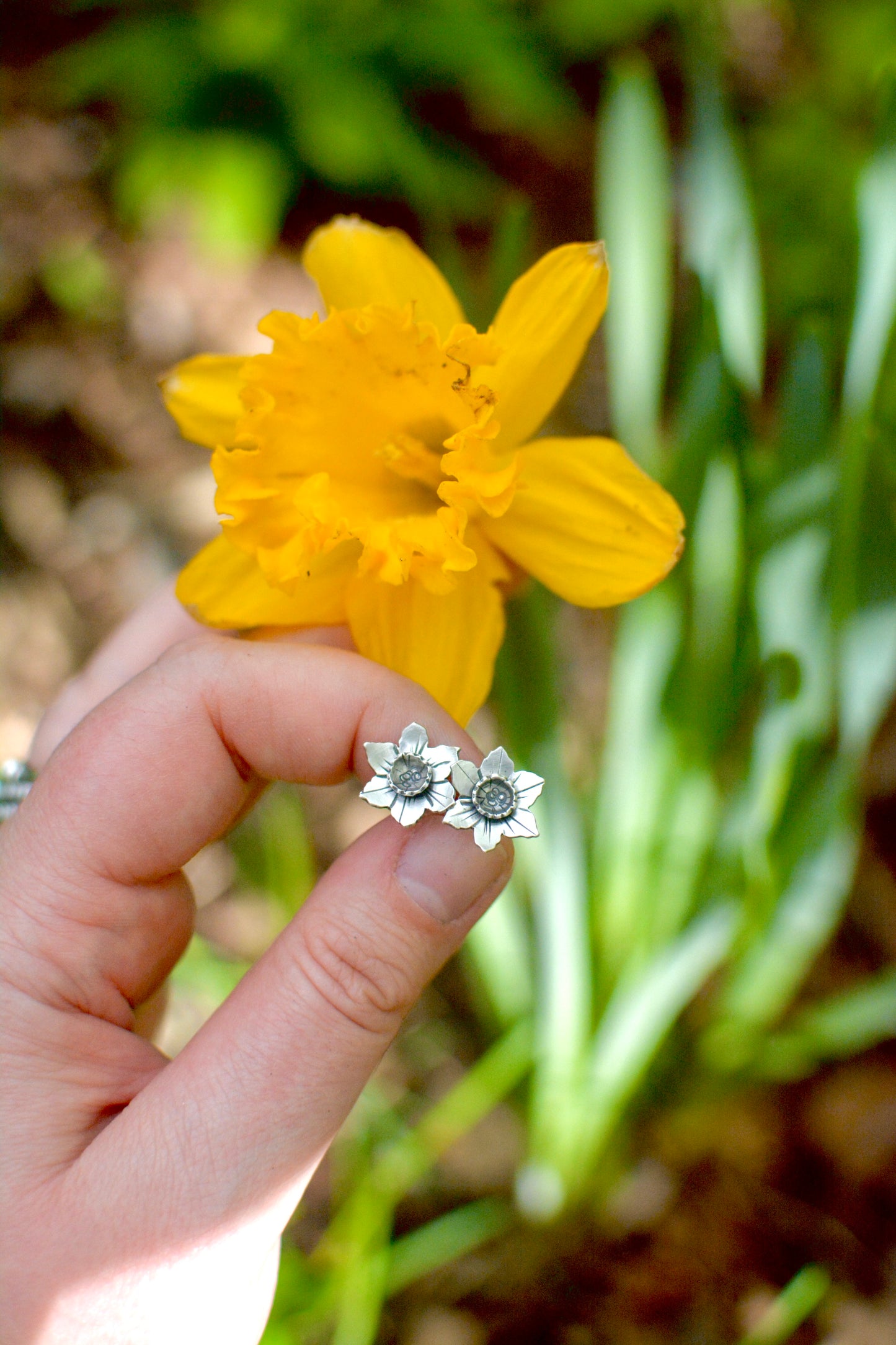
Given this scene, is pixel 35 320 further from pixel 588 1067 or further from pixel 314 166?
pixel 588 1067

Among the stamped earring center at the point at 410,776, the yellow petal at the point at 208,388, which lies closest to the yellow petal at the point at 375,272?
the yellow petal at the point at 208,388

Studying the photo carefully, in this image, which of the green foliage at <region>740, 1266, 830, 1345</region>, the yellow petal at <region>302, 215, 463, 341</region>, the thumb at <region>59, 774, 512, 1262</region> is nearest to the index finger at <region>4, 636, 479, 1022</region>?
the thumb at <region>59, 774, 512, 1262</region>

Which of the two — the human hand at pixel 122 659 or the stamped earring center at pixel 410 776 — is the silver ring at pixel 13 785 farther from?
the stamped earring center at pixel 410 776

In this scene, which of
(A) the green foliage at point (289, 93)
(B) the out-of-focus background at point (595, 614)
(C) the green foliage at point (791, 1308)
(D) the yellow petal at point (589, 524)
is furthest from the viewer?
(A) the green foliage at point (289, 93)

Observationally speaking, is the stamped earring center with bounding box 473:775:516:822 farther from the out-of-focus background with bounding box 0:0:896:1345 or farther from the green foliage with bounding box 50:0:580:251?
the green foliage with bounding box 50:0:580:251

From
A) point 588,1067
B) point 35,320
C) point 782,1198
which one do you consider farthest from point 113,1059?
point 35,320

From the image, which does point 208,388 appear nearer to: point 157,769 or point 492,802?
point 157,769
